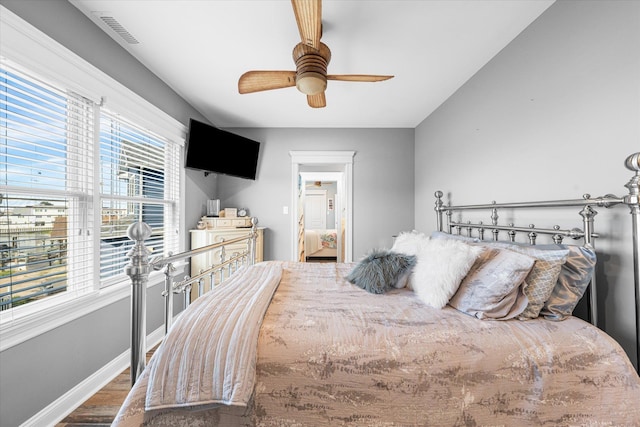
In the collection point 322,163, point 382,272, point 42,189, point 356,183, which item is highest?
point 322,163

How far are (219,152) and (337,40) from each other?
2.01 meters

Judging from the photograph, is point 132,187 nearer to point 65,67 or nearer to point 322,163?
point 65,67

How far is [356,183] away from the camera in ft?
12.3

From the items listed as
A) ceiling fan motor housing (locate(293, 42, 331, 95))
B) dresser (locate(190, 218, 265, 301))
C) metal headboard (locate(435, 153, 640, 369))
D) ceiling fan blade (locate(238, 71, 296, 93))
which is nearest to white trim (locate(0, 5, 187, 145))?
ceiling fan blade (locate(238, 71, 296, 93))

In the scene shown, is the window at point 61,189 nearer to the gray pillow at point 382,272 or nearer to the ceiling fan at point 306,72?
the ceiling fan at point 306,72

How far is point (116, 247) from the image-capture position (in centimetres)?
200

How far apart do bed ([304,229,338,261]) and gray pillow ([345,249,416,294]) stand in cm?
477

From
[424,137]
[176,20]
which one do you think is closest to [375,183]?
[424,137]

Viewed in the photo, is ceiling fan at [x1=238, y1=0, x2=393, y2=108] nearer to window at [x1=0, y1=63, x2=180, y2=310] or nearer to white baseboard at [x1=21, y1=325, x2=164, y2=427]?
window at [x1=0, y1=63, x2=180, y2=310]

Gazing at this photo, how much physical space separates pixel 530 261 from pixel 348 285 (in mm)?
965

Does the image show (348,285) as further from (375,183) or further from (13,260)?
(375,183)

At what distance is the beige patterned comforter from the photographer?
0.89 m

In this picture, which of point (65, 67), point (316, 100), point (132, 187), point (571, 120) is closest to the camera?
point (571, 120)

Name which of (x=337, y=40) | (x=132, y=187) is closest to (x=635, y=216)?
(x=337, y=40)
